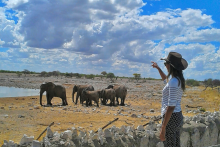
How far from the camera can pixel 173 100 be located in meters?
3.38

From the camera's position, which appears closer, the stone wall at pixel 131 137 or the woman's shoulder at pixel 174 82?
the woman's shoulder at pixel 174 82

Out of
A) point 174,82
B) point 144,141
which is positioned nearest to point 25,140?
point 144,141

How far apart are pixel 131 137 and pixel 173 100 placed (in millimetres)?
1489

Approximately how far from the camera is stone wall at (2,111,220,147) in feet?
12.1

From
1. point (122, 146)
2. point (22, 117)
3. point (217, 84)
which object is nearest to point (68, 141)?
point (122, 146)

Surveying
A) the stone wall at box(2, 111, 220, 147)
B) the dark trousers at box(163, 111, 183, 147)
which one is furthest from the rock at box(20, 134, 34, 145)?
the dark trousers at box(163, 111, 183, 147)

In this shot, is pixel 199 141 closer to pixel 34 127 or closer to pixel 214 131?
pixel 214 131

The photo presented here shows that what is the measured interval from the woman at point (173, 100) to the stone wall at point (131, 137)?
2.96 feet

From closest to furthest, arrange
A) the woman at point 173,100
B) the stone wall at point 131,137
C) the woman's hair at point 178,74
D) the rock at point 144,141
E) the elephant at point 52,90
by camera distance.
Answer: the woman at point 173,100 < the woman's hair at point 178,74 < the stone wall at point 131,137 < the rock at point 144,141 < the elephant at point 52,90

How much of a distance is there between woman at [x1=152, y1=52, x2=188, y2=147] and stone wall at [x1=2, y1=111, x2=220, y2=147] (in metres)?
0.90

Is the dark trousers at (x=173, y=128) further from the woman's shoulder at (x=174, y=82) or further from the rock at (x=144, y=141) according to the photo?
the rock at (x=144, y=141)

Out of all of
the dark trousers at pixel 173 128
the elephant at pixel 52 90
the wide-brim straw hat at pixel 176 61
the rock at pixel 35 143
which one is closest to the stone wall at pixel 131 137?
the rock at pixel 35 143

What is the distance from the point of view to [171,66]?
3674mm

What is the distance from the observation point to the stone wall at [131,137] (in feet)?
12.1
